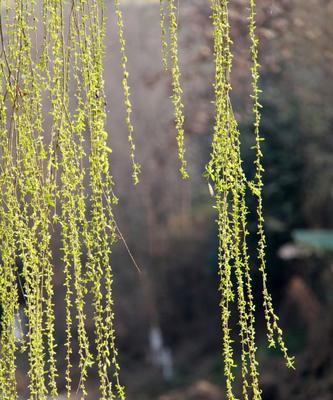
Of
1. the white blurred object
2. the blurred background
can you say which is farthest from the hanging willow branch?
the white blurred object

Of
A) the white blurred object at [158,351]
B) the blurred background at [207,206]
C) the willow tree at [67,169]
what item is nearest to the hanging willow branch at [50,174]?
the willow tree at [67,169]

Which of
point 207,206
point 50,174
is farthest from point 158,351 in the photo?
point 50,174

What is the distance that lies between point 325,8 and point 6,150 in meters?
8.95

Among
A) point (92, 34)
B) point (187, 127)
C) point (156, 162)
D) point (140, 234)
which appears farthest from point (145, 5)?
point (92, 34)

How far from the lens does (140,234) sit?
1434 cm

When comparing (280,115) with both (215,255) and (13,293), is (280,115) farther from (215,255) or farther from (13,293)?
(13,293)

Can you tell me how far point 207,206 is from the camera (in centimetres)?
1422

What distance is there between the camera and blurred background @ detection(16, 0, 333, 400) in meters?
10.5

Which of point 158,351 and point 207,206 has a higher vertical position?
point 207,206

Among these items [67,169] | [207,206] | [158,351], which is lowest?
[67,169]

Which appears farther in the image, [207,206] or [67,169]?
[207,206]

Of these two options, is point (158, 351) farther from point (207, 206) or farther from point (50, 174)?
point (50, 174)

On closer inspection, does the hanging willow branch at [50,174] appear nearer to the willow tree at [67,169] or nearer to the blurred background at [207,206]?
the willow tree at [67,169]

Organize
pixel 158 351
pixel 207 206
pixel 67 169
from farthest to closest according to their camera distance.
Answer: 1. pixel 207 206
2. pixel 158 351
3. pixel 67 169
